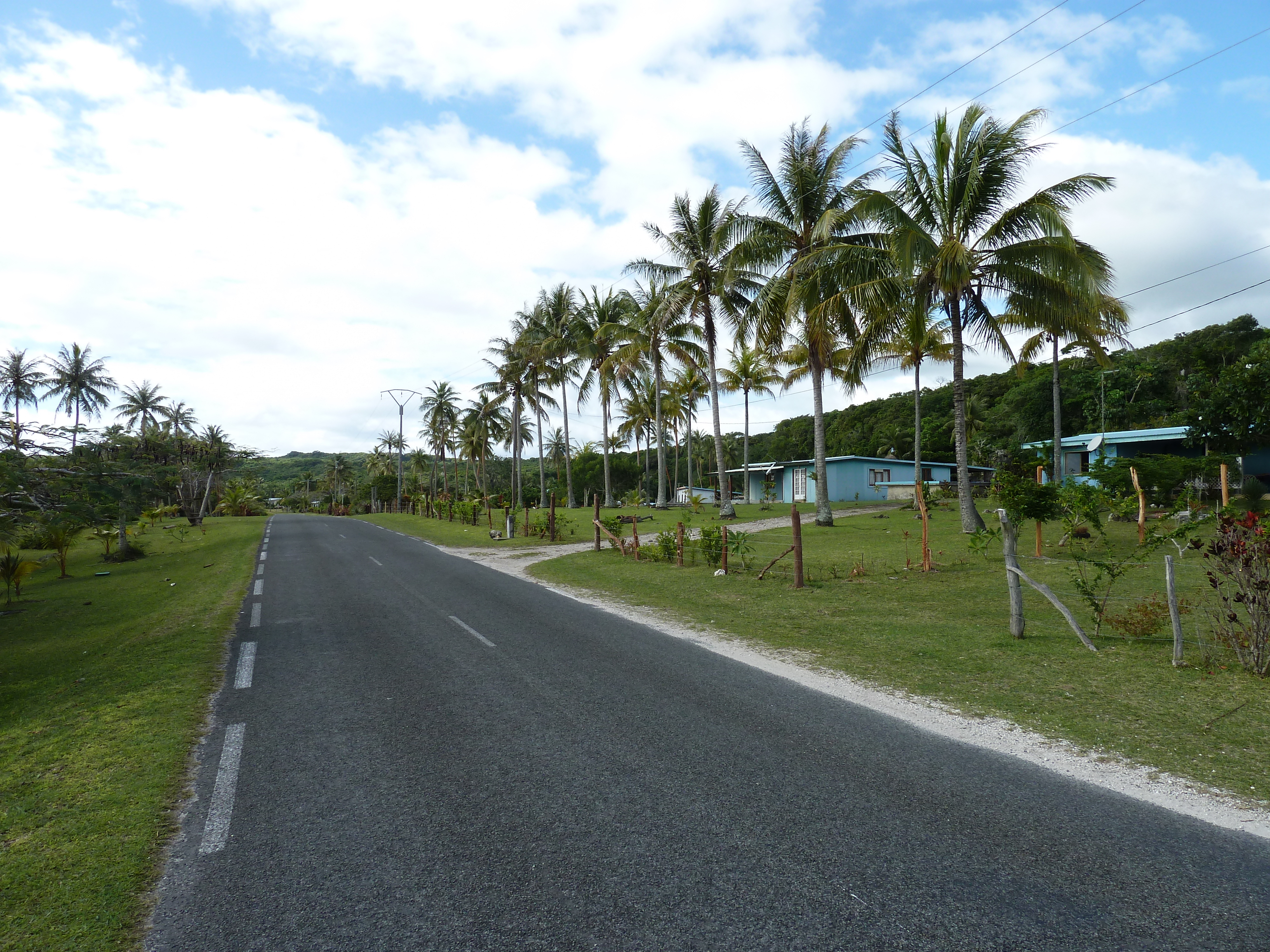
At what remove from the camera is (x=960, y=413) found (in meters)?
17.8

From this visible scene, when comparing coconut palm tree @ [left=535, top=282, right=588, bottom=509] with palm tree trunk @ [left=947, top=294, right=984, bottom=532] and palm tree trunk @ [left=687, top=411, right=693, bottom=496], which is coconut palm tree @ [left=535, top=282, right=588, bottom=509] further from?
palm tree trunk @ [left=947, top=294, right=984, bottom=532]

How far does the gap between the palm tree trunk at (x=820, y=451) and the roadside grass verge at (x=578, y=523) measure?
3.86 meters

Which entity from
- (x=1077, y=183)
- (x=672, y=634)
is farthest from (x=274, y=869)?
(x=1077, y=183)

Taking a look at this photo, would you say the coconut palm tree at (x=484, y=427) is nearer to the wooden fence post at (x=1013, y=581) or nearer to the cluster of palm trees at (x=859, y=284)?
the cluster of palm trees at (x=859, y=284)

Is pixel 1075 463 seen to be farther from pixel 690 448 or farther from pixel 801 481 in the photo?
pixel 690 448

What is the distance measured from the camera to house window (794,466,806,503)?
153 feet

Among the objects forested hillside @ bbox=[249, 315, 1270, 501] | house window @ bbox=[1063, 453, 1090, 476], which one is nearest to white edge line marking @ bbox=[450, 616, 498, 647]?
forested hillside @ bbox=[249, 315, 1270, 501]

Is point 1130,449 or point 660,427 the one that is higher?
point 660,427

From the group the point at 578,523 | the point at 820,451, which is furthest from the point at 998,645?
the point at 578,523

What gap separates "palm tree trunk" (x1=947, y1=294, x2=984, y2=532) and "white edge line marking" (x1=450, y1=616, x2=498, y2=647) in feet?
41.3

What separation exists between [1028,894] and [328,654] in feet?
24.9

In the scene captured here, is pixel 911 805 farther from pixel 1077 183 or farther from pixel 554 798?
pixel 1077 183

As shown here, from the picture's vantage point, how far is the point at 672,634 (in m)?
9.58

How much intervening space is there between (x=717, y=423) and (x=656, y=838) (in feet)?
85.3
